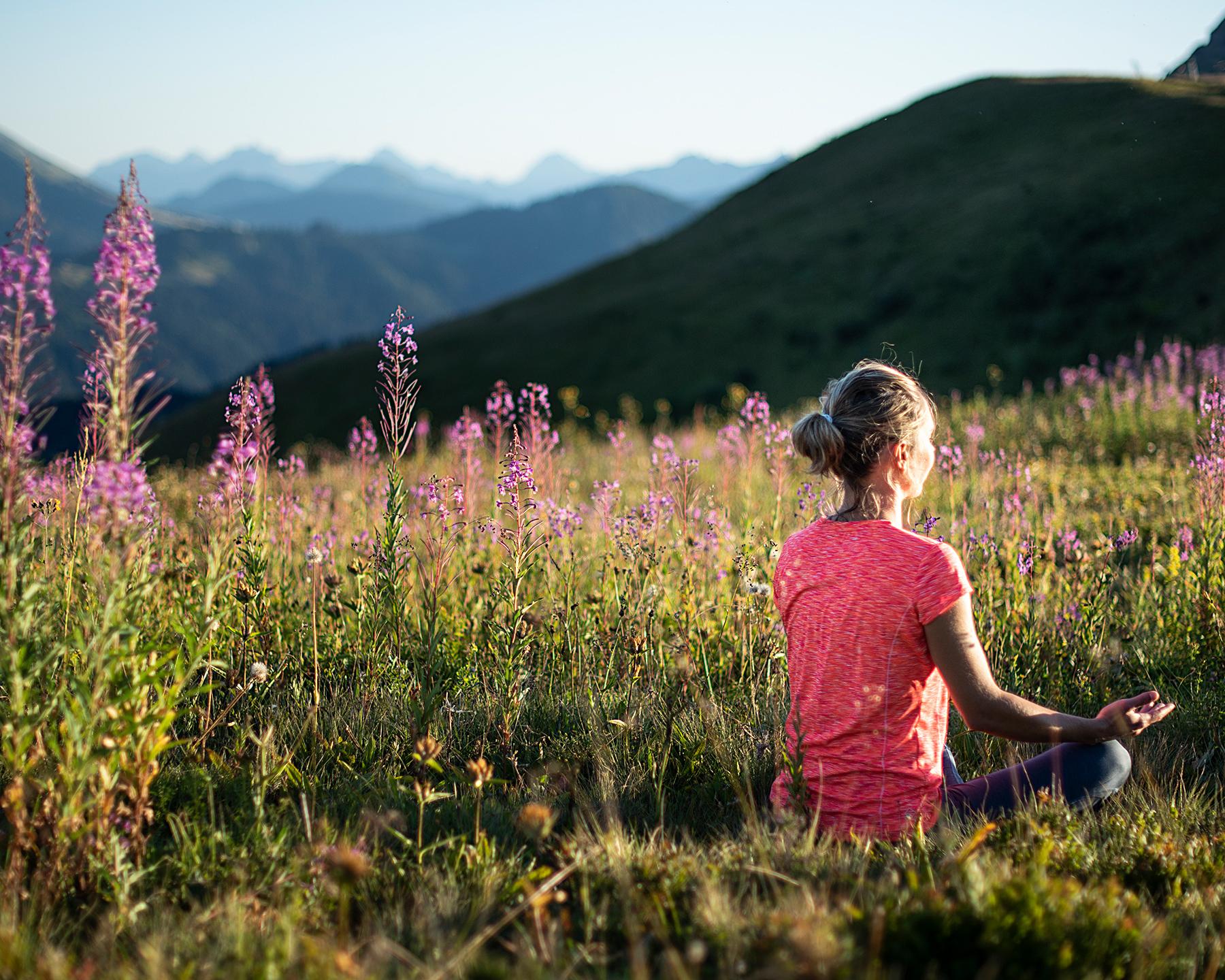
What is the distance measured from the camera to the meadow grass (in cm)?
198

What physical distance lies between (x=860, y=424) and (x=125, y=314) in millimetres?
2039

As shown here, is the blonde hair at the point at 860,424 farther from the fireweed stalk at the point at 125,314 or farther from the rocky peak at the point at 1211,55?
the rocky peak at the point at 1211,55

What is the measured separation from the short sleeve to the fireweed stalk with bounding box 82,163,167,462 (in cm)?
208

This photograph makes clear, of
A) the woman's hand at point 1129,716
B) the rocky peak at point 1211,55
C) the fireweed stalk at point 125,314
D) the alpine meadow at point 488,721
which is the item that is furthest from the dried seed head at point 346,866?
the rocky peak at point 1211,55

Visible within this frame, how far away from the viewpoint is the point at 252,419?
3.44 metres

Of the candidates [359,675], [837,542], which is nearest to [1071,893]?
[837,542]

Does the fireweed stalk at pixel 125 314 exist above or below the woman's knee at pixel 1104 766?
above

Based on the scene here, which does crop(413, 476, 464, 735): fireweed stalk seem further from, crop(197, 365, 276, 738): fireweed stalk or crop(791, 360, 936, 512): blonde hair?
crop(791, 360, 936, 512): blonde hair

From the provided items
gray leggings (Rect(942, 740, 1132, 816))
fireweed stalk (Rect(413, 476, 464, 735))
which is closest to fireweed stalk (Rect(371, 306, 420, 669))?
fireweed stalk (Rect(413, 476, 464, 735))

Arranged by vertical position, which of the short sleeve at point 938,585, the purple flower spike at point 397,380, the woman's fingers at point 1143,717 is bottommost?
the woman's fingers at point 1143,717

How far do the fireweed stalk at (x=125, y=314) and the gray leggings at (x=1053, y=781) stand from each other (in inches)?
101

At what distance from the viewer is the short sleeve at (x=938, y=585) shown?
2.35m

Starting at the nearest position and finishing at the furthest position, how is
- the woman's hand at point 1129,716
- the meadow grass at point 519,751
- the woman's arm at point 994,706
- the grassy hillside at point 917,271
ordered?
the meadow grass at point 519,751
the woman's arm at point 994,706
the woman's hand at point 1129,716
the grassy hillside at point 917,271

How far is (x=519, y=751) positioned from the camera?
3.27 metres
